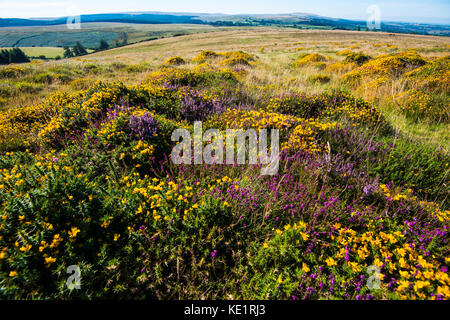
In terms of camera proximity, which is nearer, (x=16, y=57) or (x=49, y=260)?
(x=49, y=260)

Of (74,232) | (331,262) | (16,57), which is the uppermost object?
(16,57)

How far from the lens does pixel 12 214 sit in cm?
237

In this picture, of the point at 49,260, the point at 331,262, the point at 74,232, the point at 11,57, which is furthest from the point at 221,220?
the point at 11,57

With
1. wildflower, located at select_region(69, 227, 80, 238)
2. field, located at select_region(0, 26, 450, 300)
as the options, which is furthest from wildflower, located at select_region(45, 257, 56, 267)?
wildflower, located at select_region(69, 227, 80, 238)

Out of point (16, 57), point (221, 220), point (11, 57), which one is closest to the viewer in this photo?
point (221, 220)

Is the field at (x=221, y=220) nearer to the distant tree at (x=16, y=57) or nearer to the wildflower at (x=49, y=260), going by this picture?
the wildflower at (x=49, y=260)

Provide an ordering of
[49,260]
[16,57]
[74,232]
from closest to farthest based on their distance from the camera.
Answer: [49,260], [74,232], [16,57]

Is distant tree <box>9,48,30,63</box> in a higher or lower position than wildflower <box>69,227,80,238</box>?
higher

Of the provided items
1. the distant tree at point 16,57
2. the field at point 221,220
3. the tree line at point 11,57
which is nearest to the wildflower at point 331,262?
the field at point 221,220

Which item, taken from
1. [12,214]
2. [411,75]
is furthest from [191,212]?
[411,75]

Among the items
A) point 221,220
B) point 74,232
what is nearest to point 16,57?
point 74,232

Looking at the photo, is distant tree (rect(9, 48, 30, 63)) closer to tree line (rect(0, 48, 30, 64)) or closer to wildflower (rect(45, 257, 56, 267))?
tree line (rect(0, 48, 30, 64))

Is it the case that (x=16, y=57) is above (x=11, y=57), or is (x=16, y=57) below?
above

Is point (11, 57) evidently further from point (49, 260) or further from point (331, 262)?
point (331, 262)
